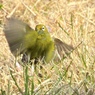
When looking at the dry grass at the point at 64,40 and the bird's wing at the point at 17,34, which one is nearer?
the dry grass at the point at 64,40

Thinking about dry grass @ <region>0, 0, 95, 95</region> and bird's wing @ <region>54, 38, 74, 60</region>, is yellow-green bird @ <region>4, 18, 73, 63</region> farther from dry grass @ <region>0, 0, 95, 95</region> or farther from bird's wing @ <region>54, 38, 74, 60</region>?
dry grass @ <region>0, 0, 95, 95</region>

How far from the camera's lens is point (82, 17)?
200 inches

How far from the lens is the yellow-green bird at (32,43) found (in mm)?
3861

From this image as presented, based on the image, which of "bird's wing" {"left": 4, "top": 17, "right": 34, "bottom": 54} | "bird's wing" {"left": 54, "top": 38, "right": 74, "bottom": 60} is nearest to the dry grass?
"bird's wing" {"left": 54, "top": 38, "right": 74, "bottom": 60}

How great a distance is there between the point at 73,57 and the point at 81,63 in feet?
0.48

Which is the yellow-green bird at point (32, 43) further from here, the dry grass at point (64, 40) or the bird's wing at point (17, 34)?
the dry grass at point (64, 40)

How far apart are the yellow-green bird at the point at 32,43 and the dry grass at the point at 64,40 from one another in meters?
0.12

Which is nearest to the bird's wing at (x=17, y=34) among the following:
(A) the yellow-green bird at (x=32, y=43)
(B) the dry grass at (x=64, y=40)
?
(A) the yellow-green bird at (x=32, y=43)

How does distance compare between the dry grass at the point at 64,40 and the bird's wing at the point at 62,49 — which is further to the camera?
the bird's wing at the point at 62,49

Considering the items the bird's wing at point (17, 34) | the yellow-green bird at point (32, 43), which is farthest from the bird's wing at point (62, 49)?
the bird's wing at point (17, 34)

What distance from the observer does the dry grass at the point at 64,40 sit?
11.0ft

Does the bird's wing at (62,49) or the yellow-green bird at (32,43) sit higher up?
the yellow-green bird at (32,43)

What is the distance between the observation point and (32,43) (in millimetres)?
3875

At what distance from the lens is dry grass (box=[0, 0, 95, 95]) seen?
3348 millimetres
